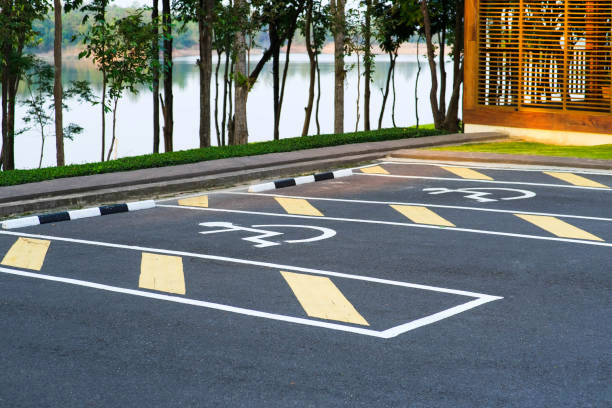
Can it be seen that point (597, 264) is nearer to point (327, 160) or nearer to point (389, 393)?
point (389, 393)

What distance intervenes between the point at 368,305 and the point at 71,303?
2695 mm

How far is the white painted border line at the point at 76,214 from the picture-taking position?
37.6 ft

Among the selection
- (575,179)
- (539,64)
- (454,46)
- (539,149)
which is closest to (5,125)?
(454,46)

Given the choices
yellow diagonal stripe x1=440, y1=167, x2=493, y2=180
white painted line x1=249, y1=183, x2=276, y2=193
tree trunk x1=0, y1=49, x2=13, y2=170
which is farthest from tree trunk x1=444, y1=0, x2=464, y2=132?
tree trunk x1=0, y1=49, x2=13, y2=170

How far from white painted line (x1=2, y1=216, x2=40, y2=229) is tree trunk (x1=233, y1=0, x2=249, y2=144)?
43.5ft

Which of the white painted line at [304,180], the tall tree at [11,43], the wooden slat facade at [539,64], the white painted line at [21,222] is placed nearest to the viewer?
the white painted line at [21,222]

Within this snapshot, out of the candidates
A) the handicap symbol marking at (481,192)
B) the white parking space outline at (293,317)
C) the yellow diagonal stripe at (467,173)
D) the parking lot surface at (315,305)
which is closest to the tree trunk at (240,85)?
the yellow diagonal stripe at (467,173)

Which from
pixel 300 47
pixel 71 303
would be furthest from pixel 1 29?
pixel 300 47

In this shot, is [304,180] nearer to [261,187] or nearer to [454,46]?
[261,187]

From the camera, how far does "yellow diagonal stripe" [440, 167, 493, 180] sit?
15227 mm

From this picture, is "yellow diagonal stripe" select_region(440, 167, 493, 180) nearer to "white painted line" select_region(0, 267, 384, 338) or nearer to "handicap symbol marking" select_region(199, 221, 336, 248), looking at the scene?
"handicap symbol marking" select_region(199, 221, 336, 248)

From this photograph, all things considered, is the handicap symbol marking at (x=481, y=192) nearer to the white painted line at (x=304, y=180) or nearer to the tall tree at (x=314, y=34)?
the white painted line at (x=304, y=180)

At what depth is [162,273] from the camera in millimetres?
8750

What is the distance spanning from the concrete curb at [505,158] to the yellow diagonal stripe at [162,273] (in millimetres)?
9081
